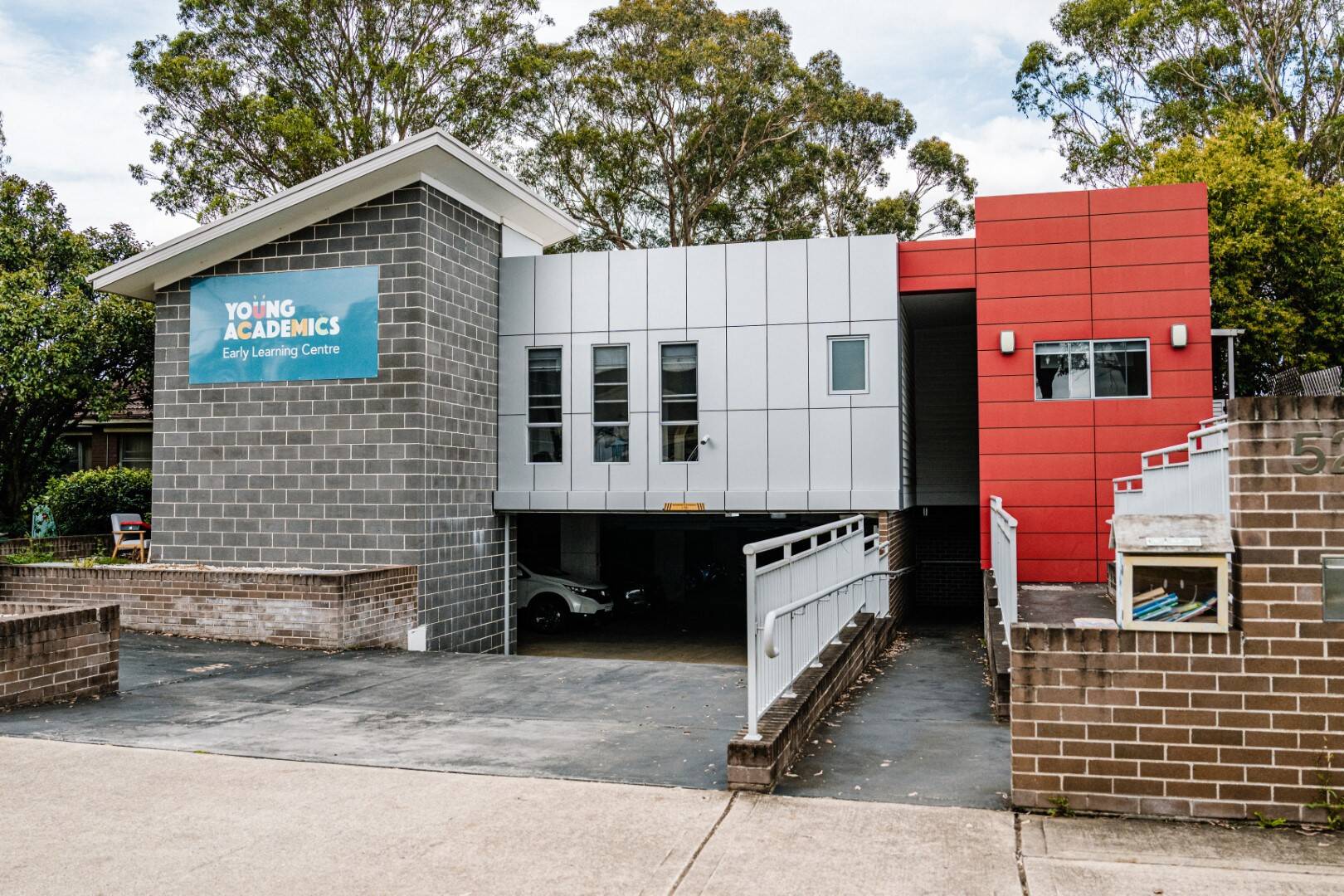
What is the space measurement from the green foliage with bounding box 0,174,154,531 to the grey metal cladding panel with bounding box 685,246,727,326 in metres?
10.7

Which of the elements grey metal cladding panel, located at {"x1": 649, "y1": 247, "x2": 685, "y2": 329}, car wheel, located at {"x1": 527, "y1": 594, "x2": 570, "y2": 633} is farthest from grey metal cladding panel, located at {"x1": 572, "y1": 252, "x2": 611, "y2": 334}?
car wheel, located at {"x1": 527, "y1": 594, "x2": 570, "y2": 633}

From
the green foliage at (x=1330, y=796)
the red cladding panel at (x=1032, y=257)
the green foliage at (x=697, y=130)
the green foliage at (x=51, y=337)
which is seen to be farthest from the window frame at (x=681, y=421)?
the green foliage at (x=697, y=130)

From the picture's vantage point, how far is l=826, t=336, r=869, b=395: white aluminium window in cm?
1564

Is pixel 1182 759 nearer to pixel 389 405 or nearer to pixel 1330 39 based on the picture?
pixel 389 405

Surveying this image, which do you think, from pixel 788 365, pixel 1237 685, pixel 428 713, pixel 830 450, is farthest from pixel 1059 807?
pixel 788 365

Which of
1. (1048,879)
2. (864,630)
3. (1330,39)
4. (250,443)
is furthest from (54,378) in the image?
(1330,39)

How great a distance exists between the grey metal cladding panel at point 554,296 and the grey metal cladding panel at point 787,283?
3.23 m

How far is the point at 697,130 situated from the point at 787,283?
17078 mm

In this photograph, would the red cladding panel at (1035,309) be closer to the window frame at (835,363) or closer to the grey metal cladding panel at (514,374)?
the window frame at (835,363)

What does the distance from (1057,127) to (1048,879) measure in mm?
35129

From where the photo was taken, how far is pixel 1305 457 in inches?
216

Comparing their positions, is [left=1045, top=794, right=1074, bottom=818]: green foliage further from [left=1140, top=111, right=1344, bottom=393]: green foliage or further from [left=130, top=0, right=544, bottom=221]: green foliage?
[left=130, top=0, right=544, bottom=221]: green foliage

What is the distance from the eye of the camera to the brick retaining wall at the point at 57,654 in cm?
883

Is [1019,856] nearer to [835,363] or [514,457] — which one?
[835,363]
